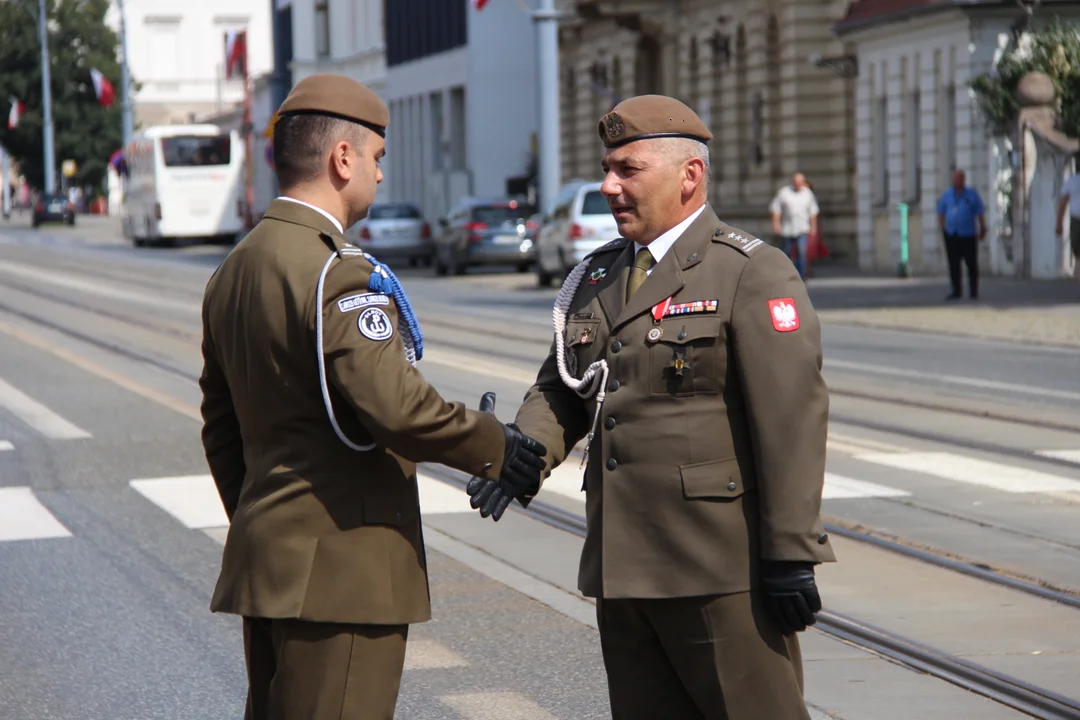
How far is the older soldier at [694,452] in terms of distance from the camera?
4.00m

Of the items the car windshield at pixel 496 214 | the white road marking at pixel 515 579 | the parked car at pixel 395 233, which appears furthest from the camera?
the parked car at pixel 395 233

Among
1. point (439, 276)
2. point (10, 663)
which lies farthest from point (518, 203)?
point (10, 663)

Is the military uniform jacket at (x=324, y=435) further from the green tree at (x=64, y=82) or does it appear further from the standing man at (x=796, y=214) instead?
the green tree at (x=64, y=82)

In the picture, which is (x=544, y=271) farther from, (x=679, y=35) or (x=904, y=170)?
(x=679, y=35)

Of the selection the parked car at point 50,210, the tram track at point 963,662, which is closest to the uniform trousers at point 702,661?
the tram track at point 963,662

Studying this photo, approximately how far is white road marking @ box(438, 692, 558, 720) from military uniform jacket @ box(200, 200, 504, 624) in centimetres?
194

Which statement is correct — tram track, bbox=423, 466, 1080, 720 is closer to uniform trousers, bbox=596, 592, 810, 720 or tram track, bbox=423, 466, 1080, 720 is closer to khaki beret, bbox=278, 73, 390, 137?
uniform trousers, bbox=596, 592, 810, 720

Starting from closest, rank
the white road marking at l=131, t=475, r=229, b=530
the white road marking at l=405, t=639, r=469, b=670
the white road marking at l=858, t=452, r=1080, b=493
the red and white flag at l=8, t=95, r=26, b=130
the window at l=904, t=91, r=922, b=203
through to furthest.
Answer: the white road marking at l=405, t=639, r=469, b=670
the white road marking at l=131, t=475, r=229, b=530
the white road marking at l=858, t=452, r=1080, b=493
the window at l=904, t=91, r=922, b=203
the red and white flag at l=8, t=95, r=26, b=130

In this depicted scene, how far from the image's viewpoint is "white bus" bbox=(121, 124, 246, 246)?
55906 mm

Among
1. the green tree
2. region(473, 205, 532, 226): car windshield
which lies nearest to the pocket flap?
region(473, 205, 532, 226): car windshield

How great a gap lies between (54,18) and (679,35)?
2172 inches

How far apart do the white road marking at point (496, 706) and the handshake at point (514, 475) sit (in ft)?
5.53

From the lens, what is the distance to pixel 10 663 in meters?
6.71

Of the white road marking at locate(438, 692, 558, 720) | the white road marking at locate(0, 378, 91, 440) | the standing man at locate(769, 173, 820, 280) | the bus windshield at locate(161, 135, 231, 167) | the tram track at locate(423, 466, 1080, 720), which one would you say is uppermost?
the bus windshield at locate(161, 135, 231, 167)
